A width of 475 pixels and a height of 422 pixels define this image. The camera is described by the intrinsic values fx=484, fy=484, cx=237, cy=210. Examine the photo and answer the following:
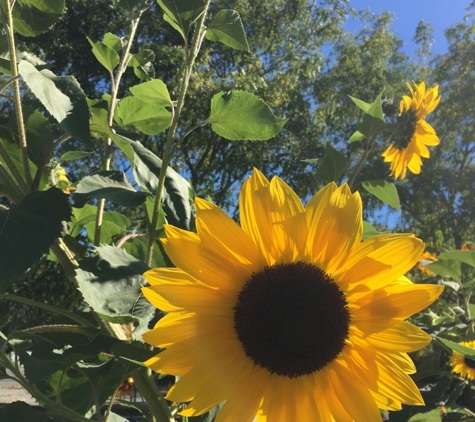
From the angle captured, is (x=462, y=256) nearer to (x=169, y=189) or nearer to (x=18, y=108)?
(x=169, y=189)

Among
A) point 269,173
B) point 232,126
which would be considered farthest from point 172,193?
point 269,173

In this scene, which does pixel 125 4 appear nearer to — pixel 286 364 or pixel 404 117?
pixel 286 364

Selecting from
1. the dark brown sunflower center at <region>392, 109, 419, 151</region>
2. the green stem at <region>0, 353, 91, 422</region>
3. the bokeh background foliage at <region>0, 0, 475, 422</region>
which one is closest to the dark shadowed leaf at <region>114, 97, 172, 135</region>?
the bokeh background foliage at <region>0, 0, 475, 422</region>

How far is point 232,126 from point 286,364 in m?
0.27

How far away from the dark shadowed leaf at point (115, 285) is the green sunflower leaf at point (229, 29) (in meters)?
0.31

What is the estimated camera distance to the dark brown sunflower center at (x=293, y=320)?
461 millimetres

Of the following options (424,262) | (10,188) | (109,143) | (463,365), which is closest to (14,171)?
(10,188)

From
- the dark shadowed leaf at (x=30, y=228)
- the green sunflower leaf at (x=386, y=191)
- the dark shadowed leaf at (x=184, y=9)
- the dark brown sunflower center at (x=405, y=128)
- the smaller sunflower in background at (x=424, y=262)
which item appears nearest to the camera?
the dark shadowed leaf at (x=30, y=228)

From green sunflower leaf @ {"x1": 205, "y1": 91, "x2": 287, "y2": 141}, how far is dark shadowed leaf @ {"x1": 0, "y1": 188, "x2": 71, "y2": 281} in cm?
21

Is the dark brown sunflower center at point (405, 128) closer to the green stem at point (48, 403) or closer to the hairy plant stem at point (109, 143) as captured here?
the hairy plant stem at point (109, 143)

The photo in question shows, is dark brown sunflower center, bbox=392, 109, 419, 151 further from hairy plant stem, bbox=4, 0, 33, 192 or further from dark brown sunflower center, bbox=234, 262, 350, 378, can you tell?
hairy plant stem, bbox=4, 0, 33, 192

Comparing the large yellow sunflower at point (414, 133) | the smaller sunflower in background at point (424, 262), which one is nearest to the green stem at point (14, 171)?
the smaller sunflower in background at point (424, 262)

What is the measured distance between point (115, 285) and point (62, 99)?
0.20 meters

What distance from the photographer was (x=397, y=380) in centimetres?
45
